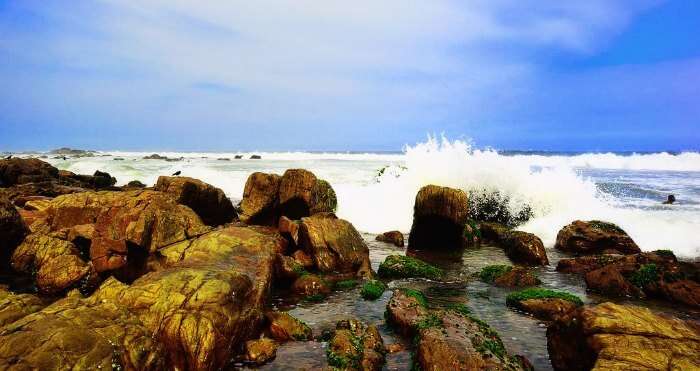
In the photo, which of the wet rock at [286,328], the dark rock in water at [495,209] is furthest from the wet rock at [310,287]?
the dark rock in water at [495,209]

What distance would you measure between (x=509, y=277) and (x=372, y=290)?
3.76 m

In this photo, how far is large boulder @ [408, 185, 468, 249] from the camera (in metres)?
15.3

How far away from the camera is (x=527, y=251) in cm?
1385

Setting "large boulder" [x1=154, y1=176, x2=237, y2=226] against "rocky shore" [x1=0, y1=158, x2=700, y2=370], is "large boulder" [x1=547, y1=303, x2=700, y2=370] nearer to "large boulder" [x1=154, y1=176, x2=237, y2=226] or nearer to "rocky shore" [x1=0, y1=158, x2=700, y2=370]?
"rocky shore" [x1=0, y1=158, x2=700, y2=370]

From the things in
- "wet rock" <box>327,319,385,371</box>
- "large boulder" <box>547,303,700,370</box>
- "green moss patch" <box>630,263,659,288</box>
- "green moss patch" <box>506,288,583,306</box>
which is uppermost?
"large boulder" <box>547,303,700,370</box>

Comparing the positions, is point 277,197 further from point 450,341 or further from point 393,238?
point 450,341

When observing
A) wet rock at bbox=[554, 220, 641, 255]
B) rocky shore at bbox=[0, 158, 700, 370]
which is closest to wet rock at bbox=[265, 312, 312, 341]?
rocky shore at bbox=[0, 158, 700, 370]

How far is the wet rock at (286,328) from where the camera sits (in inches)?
296

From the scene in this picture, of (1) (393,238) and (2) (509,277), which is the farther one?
(1) (393,238)

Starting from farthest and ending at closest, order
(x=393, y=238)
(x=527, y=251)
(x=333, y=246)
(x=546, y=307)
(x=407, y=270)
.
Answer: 1. (x=393, y=238)
2. (x=527, y=251)
3. (x=333, y=246)
4. (x=407, y=270)
5. (x=546, y=307)

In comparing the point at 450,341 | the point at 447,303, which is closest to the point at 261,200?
the point at 447,303

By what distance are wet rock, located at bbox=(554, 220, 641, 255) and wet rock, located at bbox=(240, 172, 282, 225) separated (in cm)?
1048

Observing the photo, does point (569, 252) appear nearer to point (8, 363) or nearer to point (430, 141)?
point (430, 141)

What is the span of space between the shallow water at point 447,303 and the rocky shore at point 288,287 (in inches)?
2.7
